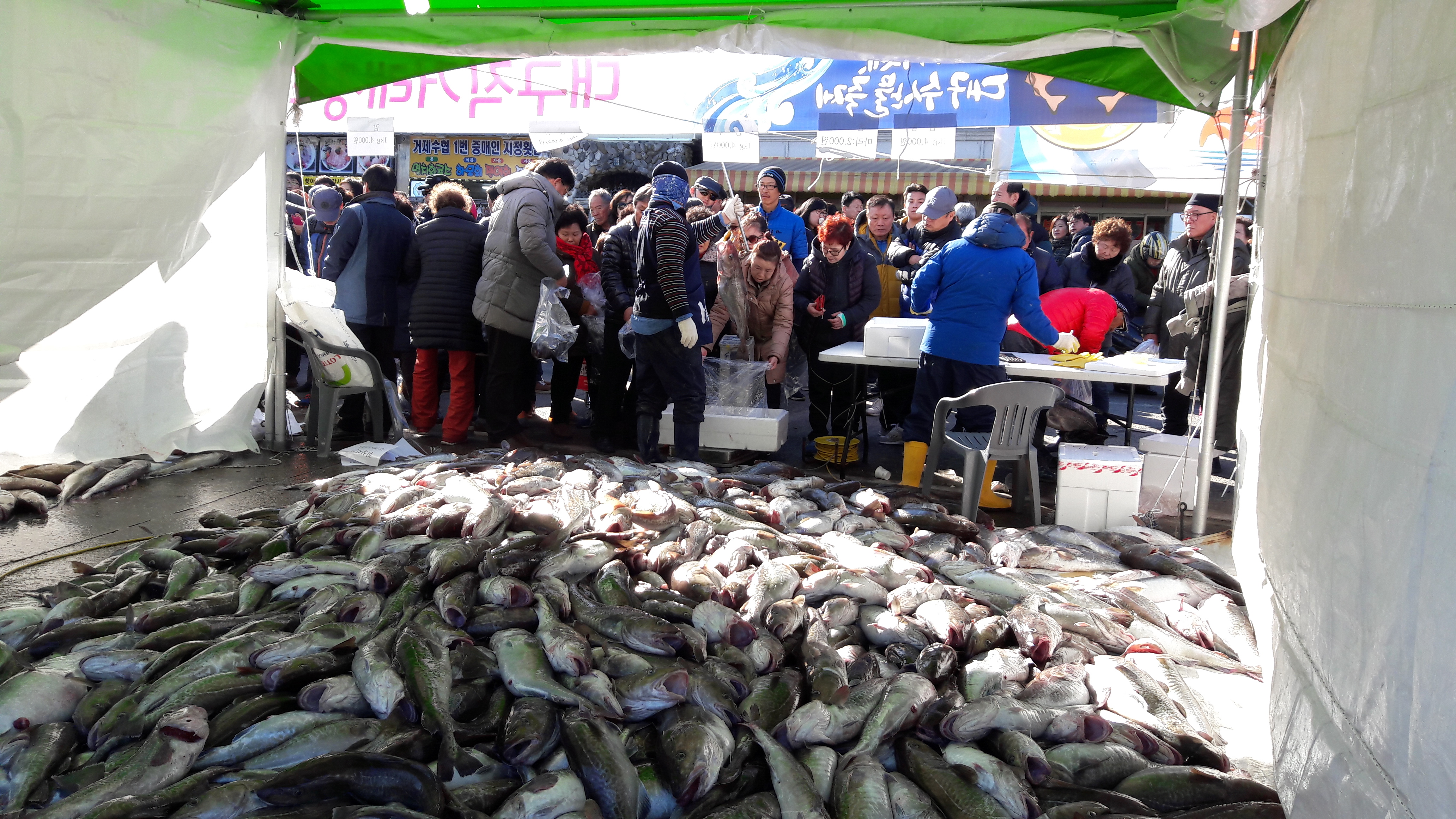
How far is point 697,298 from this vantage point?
6.54 meters

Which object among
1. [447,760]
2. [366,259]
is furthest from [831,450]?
[447,760]

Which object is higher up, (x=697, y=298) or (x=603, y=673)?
(x=697, y=298)

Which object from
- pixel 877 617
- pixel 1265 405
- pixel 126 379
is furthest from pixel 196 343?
pixel 1265 405

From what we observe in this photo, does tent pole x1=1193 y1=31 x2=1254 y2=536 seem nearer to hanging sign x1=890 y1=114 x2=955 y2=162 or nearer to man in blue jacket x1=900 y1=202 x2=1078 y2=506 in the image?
man in blue jacket x1=900 y1=202 x2=1078 y2=506

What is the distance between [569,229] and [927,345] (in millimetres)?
3160

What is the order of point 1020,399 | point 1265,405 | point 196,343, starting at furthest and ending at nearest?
point 196,343
point 1020,399
point 1265,405

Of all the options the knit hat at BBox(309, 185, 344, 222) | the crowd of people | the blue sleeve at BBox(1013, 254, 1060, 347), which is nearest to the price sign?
the crowd of people

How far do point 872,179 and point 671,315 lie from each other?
1297 cm

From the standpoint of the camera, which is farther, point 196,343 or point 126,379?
point 196,343

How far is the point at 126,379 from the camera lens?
5.97 metres

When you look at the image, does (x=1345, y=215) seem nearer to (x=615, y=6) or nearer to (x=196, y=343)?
(x=615, y=6)

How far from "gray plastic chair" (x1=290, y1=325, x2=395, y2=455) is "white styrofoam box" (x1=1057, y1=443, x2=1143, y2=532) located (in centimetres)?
492

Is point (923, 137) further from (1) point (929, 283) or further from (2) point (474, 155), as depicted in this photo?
(2) point (474, 155)

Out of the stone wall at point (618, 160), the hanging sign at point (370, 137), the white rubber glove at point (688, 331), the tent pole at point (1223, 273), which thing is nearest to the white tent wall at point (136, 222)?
the hanging sign at point (370, 137)
